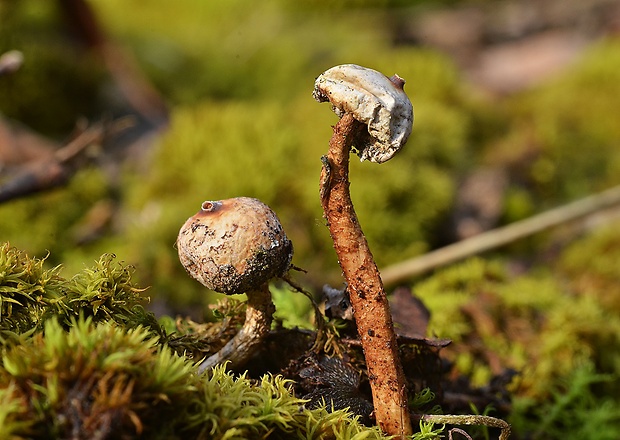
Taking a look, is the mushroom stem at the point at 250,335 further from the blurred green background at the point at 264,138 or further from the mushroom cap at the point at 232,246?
the blurred green background at the point at 264,138

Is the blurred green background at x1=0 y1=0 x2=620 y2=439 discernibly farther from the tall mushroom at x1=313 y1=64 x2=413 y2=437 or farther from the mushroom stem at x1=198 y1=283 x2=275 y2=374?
the tall mushroom at x1=313 y1=64 x2=413 y2=437

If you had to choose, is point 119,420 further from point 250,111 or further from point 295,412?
point 250,111

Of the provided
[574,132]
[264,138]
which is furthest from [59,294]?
[574,132]

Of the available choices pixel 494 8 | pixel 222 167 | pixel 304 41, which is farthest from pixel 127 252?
pixel 494 8

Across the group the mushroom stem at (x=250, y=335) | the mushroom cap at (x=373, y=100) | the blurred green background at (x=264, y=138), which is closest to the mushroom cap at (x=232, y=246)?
the mushroom stem at (x=250, y=335)

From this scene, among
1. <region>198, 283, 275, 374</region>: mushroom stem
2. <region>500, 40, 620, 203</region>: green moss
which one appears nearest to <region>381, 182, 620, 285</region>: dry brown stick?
<region>500, 40, 620, 203</region>: green moss
